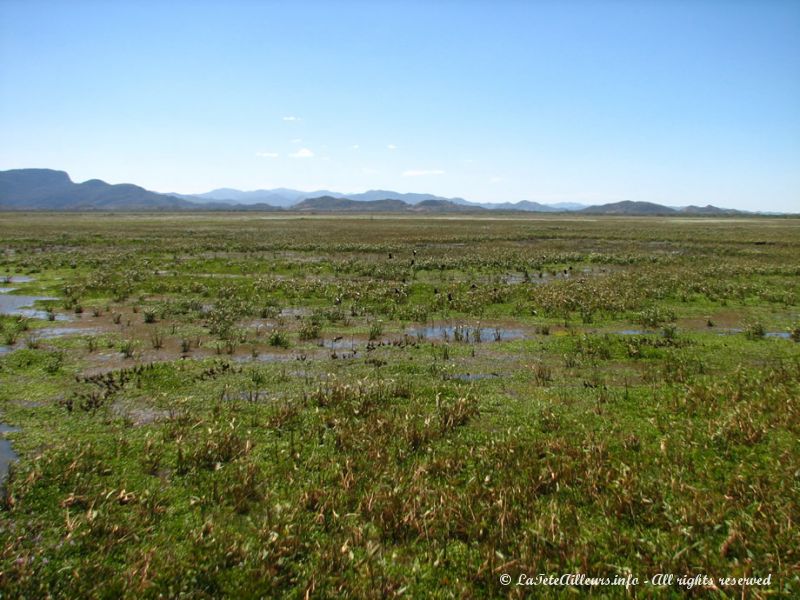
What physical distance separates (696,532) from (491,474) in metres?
3.08

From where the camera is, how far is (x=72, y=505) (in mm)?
7074

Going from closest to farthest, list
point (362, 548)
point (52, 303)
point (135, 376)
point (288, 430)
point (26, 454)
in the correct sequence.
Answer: point (362, 548) < point (26, 454) < point (288, 430) < point (135, 376) < point (52, 303)

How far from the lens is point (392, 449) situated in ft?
29.3

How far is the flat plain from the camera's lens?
19.5ft

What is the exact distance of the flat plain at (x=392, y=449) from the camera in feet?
19.5

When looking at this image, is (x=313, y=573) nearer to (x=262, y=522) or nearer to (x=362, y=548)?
(x=362, y=548)

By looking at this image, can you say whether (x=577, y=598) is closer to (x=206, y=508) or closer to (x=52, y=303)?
(x=206, y=508)

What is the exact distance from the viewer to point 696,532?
6559mm

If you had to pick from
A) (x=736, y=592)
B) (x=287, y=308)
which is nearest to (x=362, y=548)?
(x=736, y=592)

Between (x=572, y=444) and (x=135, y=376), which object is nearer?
(x=572, y=444)

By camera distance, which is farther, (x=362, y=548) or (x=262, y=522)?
(x=262, y=522)

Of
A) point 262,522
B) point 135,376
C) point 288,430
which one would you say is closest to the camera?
point 262,522

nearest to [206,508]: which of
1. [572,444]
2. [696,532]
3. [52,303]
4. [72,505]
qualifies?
[72,505]

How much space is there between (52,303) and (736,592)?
27810mm
